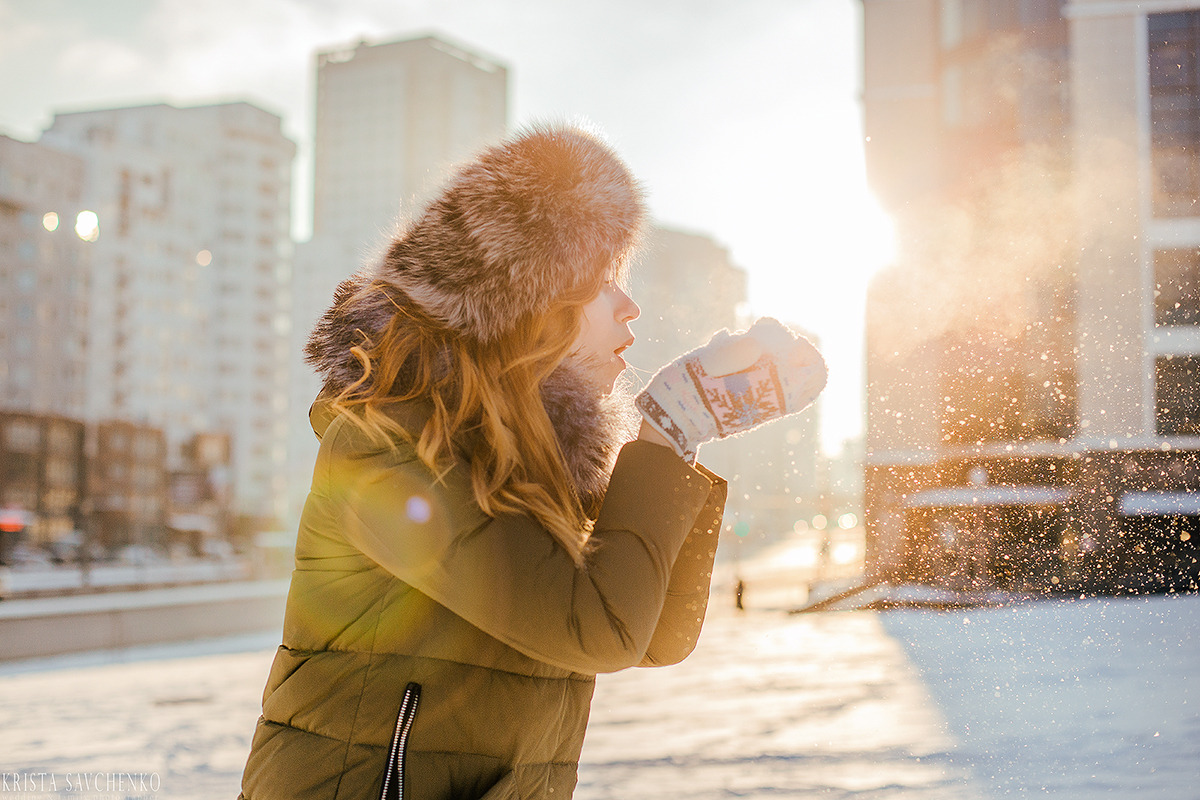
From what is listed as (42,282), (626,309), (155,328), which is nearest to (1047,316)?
(626,309)

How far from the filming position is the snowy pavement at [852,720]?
242cm

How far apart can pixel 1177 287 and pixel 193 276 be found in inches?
1778

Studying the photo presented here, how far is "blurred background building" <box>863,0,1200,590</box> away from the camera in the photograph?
12.1 ft

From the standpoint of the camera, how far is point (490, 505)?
751 millimetres

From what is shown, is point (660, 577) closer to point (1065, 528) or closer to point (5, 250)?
point (1065, 528)

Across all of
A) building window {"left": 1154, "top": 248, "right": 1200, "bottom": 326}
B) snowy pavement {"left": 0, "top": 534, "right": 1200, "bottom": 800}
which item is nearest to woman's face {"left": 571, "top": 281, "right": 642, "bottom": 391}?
snowy pavement {"left": 0, "top": 534, "right": 1200, "bottom": 800}

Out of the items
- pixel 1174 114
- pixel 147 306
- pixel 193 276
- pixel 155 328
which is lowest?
pixel 1174 114

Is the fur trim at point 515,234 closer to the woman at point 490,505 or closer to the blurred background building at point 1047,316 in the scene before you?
the woman at point 490,505

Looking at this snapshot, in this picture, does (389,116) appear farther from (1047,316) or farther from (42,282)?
(1047,316)

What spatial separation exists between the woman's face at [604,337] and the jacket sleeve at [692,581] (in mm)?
143

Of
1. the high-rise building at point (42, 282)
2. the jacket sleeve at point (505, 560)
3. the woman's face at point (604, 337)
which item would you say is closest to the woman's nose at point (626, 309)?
the woman's face at point (604, 337)

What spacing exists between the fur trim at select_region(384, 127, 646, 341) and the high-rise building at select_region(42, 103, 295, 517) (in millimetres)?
40093

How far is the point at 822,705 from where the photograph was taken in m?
3.25

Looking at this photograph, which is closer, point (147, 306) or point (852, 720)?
point (852, 720)
